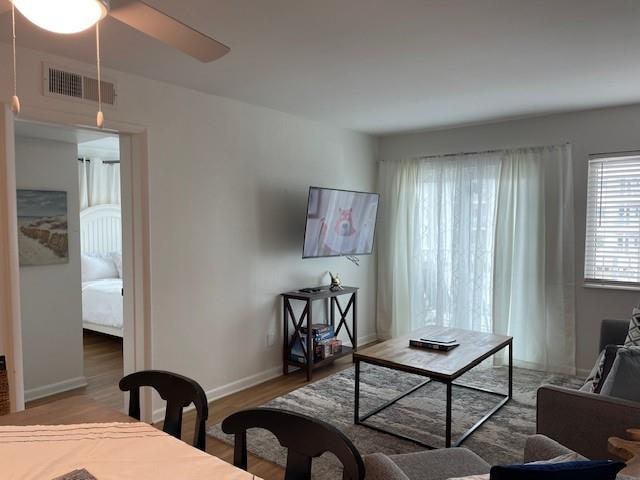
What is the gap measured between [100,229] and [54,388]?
3.26m

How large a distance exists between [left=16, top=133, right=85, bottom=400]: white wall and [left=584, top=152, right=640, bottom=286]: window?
4.63 meters

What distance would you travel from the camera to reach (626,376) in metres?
2.09

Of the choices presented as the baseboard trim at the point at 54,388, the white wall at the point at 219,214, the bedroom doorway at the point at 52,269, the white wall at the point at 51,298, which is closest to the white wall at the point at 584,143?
the white wall at the point at 219,214

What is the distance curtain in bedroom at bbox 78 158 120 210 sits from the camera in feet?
21.9

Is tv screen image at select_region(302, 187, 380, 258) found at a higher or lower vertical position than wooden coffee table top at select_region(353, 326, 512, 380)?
higher

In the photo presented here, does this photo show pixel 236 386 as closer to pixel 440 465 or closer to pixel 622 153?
pixel 440 465

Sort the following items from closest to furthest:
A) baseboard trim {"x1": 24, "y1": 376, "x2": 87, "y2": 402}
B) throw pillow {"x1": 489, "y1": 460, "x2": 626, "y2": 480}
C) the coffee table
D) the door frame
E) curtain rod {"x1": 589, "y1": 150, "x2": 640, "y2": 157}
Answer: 1. throw pillow {"x1": 489, "y1": 460, "x2": 626, "y2": 480}
2. the coffee table
3. the door frame
4. baseboard trim {"x1": 24, "y1": 376, "x2": 87, "y2": 402}
5. curtain rod {"x1": 589, "y1": 150, "x2": 640, "y2": 157}

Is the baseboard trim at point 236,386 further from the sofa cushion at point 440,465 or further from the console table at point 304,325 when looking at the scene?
the sofa cushion at point 440,465

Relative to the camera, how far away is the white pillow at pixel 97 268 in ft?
20.4

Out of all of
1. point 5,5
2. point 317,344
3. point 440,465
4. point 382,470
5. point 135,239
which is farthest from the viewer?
point 317,344

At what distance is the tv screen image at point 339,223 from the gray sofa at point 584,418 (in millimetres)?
2483

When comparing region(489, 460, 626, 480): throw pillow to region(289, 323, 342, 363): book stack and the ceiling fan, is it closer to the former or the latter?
the ceiling fan

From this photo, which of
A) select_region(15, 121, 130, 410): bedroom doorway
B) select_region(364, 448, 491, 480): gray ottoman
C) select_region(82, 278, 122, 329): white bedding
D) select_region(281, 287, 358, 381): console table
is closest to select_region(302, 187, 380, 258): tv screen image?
select_region(281, 287, 358, 381): console table

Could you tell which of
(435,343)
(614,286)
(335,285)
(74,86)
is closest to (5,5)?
(74,86)
